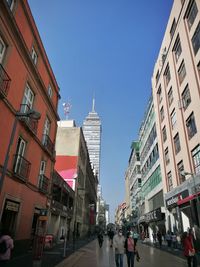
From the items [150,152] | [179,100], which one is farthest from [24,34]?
[150,152]

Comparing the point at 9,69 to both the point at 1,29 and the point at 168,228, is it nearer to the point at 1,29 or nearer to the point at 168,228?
the point at 1,29

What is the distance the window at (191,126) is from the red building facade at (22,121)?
1335cm

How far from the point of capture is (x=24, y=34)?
13.9 m

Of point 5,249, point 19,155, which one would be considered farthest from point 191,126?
point 5,249

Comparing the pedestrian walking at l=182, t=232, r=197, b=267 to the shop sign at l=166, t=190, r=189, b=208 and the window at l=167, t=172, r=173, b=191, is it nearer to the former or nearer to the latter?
the shop sign at l=166, t=190, r=189, b=208

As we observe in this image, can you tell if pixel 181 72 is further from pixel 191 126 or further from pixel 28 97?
pixel 28 97

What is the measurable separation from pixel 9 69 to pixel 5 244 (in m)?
8.79

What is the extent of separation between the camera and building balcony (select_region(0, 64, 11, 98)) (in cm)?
1082

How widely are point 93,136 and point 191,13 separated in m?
155

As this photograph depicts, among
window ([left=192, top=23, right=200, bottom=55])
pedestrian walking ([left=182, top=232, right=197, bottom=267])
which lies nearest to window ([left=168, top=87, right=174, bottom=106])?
window ([left=192, top=23, right=200, bottom=55])

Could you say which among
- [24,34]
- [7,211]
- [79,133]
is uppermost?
[79,133]

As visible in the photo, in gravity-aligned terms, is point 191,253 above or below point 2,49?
below

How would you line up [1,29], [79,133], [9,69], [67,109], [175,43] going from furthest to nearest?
[67,109] < [79,133] < [175,43] < [9,69] < [1,29]

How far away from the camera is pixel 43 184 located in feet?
57.4
